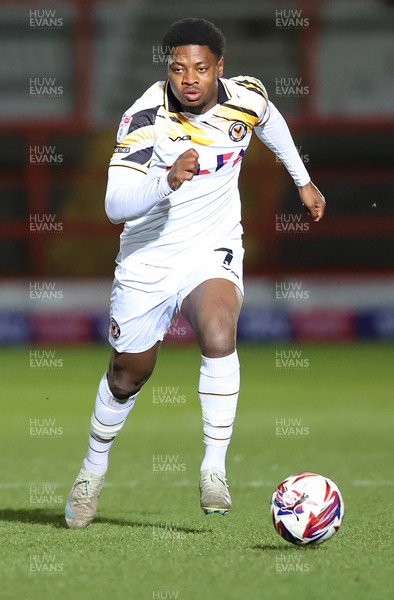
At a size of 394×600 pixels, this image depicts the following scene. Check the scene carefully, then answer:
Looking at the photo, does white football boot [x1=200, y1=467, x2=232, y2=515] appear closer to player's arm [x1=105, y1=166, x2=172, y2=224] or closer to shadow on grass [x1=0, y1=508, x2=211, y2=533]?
shadow on grass [x1=0, y1=508, x2=211, y2=533]

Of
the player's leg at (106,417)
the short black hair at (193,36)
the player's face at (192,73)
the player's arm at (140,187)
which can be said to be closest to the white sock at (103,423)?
the player's leg at (106,417)

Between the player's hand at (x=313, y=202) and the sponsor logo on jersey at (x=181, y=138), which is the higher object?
the sponsor logo on jersey at (x=181, y=138)

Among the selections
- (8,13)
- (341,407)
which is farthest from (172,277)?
(8,13)

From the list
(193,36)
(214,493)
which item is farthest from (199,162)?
(214,493)

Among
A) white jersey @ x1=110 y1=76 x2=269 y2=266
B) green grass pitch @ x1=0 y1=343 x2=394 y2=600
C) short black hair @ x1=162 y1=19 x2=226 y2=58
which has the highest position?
short black hair @ x1=162 y1=19 x2=226 y2=58

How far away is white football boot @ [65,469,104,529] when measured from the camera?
581 centimetres

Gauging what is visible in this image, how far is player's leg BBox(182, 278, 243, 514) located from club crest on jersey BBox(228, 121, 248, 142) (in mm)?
Result: 650

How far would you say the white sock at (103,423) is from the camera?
19.4ft

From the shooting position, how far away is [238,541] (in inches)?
207

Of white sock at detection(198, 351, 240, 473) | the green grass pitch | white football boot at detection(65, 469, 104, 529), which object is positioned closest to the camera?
the green grass pitch

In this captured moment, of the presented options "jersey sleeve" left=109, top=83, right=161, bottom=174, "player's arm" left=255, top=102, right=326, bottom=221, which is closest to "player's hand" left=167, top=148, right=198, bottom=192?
"jersey sleeve" left=109, top=83, right=161, bottom=174

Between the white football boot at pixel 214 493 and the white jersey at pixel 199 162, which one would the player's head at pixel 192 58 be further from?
the white football boot at pixel 214 493

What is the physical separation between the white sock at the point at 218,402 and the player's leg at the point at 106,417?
0.33 meters

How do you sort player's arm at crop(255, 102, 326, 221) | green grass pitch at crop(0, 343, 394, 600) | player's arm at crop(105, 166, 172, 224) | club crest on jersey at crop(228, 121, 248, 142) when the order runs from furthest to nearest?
player's arm at crop(255, 102, 326, 221) < club crest on jersey at crop(228, 121, 248, 142) < player's arm at crop(105, 166, 172, 224) < green grass pitch at crop(0, 343, 394, 600)
